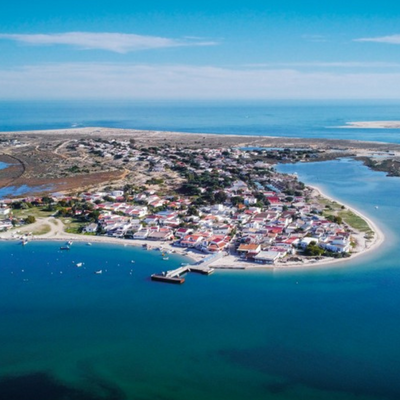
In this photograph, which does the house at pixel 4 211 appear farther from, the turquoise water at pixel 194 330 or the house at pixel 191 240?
the house at pixel 191 240

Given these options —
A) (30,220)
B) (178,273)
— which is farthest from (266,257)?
(30,220)

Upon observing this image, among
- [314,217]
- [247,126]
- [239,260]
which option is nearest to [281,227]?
[314,217]

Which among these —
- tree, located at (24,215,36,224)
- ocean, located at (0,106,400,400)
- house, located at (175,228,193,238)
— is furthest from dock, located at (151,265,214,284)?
tree, located at (24,215,36,224)

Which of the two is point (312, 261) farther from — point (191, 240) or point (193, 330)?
point (193, 330)

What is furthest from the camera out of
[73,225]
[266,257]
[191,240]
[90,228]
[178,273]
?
[73,225]

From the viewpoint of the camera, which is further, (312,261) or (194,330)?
(312,261)

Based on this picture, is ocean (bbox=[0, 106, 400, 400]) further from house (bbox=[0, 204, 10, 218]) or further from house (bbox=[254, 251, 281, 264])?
house (bbox=[0, 204, 10, 218])

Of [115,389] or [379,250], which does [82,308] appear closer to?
[115,389]
